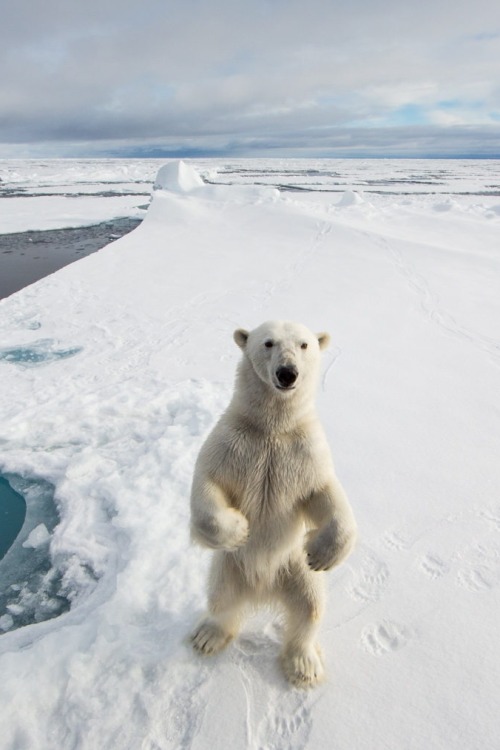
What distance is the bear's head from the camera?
1.56 meters

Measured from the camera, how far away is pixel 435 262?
8625mm

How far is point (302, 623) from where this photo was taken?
1.73 metres

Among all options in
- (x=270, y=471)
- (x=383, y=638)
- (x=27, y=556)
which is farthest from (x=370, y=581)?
(x=27, y=556)

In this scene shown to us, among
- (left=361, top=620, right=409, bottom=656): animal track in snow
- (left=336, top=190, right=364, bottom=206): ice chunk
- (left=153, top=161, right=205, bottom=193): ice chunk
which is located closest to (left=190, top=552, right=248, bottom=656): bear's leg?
(left=361, top=620, right=409, bottom=656): animal track in snow

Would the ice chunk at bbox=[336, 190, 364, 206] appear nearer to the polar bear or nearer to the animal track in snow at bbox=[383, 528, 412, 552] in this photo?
the animal track in snow at bbox=[383, 528, 412, 552]

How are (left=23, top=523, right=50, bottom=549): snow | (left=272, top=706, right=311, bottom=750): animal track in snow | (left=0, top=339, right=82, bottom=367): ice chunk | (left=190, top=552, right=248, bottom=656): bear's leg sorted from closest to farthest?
(left=272, top=706, right=311, bottom=750): animal track in snow
(left=190, top=552, right=248, bottom=656): bear's leg
(left=23, top=523, right=50, bottom=549): snow
(left=0, top=339, right=82, bottom=367): ice chunk

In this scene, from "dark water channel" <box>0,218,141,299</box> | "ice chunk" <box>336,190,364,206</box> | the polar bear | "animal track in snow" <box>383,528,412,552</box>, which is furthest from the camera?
"ice chunk" <box>336,190,364,206</box>

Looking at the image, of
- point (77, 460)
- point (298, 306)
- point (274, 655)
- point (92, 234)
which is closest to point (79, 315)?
point (298, 306)

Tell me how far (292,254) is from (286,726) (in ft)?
29.2

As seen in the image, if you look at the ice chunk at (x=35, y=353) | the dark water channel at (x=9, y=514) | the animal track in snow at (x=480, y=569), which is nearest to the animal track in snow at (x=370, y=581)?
the animal track in snow at (x=480, y=569)

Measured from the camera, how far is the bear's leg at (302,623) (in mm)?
1651

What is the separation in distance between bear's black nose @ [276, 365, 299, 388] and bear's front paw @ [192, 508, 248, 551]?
1.47ft

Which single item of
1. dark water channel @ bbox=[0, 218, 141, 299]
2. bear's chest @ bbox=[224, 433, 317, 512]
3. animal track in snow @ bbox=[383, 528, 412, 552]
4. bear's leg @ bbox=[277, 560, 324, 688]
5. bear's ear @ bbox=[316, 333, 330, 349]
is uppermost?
bear's ear @ bbox=[316, 333, 330, 349]

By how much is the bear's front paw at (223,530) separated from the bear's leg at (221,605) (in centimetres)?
25
